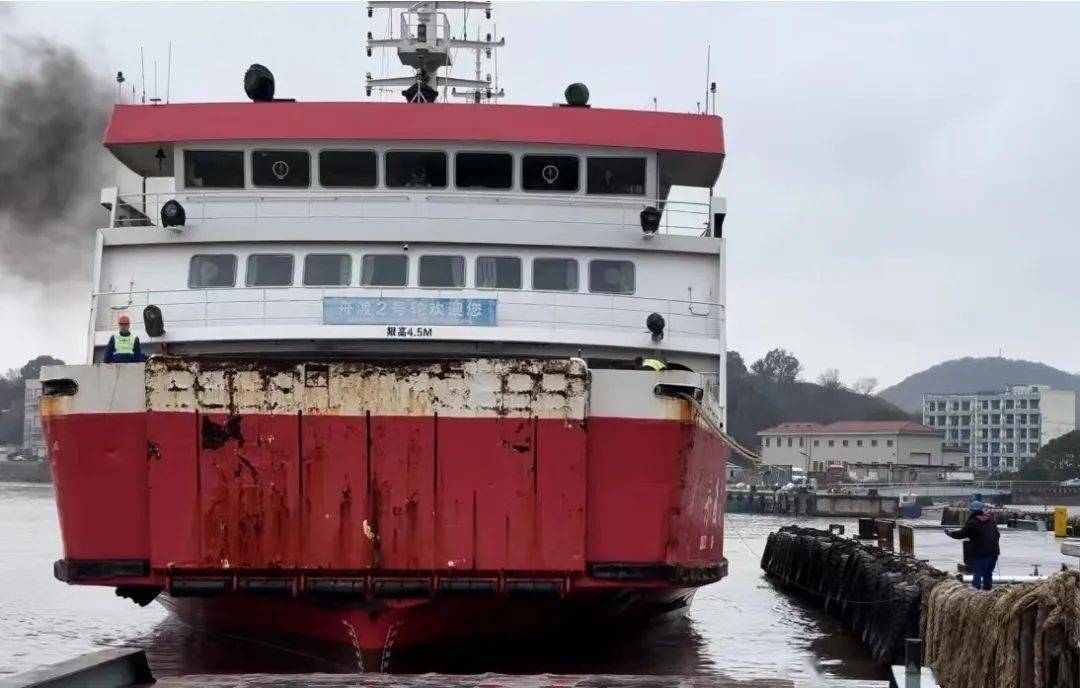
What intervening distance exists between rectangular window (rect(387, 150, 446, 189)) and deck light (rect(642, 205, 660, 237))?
7.83ft

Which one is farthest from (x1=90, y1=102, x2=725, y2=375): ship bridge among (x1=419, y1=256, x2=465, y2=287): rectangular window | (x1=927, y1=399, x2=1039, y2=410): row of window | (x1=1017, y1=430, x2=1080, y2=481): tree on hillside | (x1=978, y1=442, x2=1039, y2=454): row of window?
(x1=927, y1=399, x2=1039, y2=410): row of window

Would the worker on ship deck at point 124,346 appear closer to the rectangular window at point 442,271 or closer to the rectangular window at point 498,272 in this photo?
the rectangular window at point 442,271

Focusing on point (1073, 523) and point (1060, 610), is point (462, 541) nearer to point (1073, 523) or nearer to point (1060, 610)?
point (1060, 610)

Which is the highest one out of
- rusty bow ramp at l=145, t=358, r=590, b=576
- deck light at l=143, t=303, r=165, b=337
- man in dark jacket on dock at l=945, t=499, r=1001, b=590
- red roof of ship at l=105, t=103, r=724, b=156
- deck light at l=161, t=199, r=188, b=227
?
red roof of ship at l=105, t=103, r=724, b=156

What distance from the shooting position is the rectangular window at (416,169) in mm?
16875

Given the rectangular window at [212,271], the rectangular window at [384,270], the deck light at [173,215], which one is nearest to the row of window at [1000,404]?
the rectangular window at [384,270]

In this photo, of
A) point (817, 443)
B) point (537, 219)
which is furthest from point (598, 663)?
point (817, 443)

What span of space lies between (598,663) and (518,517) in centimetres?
367

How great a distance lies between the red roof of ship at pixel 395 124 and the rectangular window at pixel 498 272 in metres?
1.44

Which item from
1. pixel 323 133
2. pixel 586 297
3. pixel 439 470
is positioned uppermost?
pixel 323 133

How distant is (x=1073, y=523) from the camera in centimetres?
3722

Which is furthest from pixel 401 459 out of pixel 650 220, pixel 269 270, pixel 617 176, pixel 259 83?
pixel 259 83

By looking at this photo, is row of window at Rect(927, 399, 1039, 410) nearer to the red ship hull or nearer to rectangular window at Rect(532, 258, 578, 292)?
rectangular window at Rect(532, 258, 578, 292)

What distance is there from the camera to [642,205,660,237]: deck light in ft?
53.1
